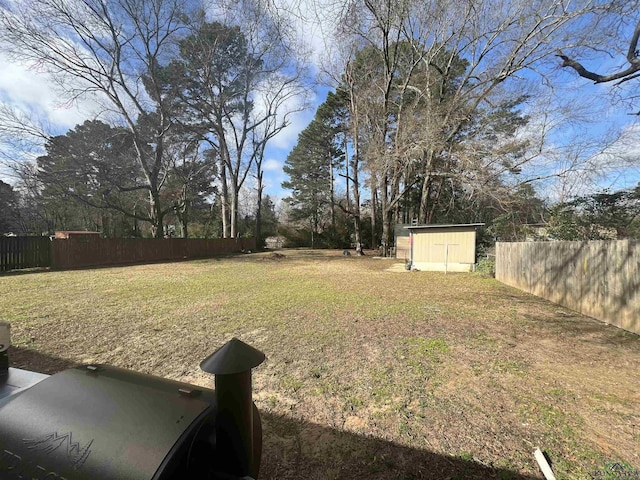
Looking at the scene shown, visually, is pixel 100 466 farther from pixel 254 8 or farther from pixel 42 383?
pixel 254 8

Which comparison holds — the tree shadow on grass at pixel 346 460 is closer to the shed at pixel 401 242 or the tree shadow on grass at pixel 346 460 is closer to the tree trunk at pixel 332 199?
the shed at pixel 401 242

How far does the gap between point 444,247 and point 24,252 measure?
16.7 metres

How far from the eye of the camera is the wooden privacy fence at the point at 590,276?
441 centimetres

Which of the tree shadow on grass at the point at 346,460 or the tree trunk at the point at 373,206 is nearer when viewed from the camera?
the tree shadow on grass at the point at 346,460

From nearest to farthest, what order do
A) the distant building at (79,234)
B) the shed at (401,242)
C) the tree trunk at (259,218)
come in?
the distant building at (79,234) < the shed at (401,242) < the tree trunk at (259,218)

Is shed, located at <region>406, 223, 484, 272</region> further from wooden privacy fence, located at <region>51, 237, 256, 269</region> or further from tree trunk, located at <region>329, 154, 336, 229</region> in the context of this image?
tree trunk, located at <region>329, 154, 336, 229</region>

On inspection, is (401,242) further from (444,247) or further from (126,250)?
(126,250)

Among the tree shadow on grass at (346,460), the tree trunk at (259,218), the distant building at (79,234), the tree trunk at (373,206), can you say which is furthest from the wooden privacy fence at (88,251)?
the tree shadow on grass at (346,460)

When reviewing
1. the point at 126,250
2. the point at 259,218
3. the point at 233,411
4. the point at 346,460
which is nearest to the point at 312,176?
the point at 259,218

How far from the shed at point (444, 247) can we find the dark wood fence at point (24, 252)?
1531cm

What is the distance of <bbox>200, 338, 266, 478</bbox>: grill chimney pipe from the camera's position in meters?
0.95

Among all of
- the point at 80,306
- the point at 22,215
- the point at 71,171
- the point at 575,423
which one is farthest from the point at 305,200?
the point at 575,423

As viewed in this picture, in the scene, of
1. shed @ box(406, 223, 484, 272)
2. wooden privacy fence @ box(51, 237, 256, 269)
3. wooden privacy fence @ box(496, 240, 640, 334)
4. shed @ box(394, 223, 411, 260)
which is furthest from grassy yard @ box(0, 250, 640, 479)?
shed @ box(394, 223, 411, 260)

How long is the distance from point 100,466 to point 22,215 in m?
33.5
